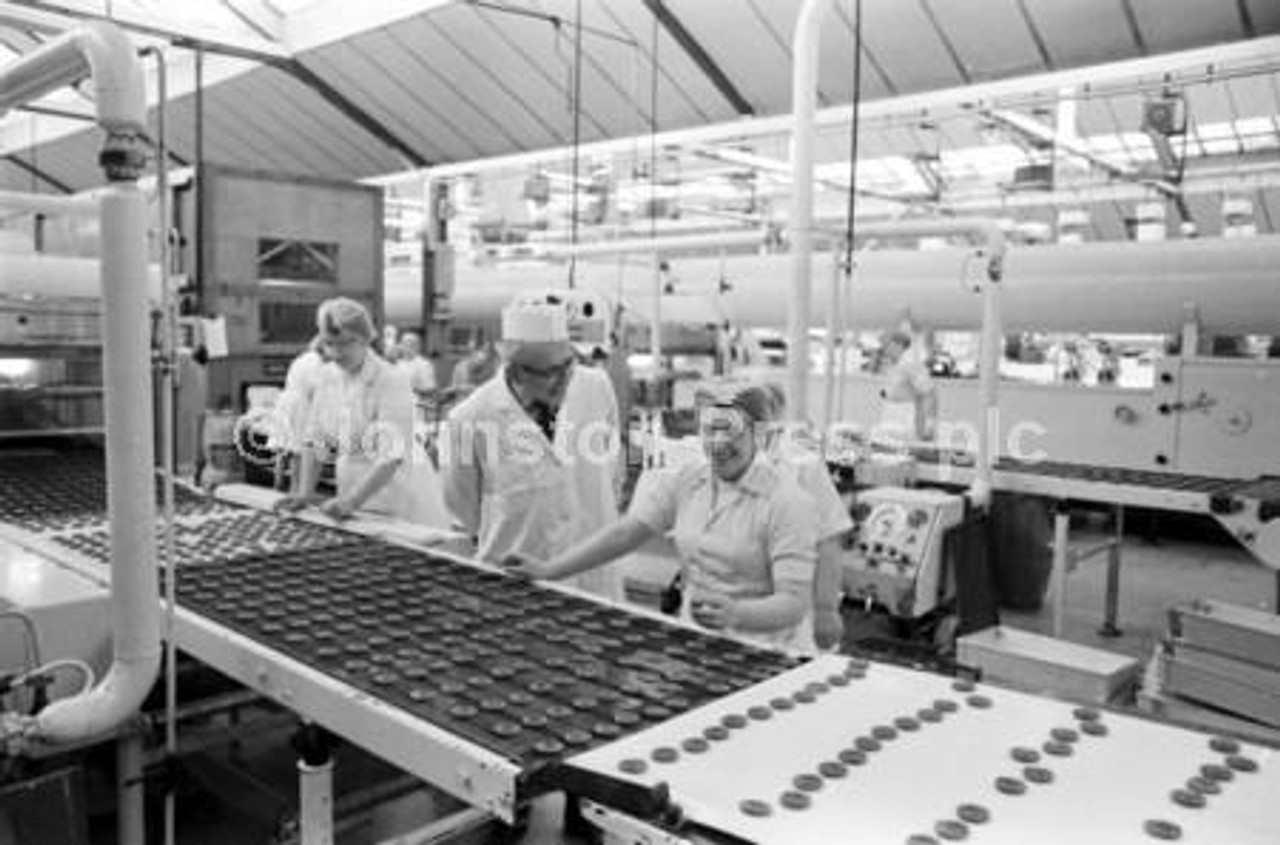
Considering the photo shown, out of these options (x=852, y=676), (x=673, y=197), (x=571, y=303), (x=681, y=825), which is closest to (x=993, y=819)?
(x=681, y=825)

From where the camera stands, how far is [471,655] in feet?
6.35

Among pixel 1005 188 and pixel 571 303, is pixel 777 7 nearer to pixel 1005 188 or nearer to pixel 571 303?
pixel 571 303

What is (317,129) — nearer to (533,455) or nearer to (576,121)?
(576,121)

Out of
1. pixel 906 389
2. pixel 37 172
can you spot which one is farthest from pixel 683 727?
pixel 37 172

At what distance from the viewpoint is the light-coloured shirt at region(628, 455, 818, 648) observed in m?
2.33

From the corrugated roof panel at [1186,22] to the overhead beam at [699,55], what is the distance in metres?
2.14

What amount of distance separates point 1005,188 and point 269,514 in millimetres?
7066

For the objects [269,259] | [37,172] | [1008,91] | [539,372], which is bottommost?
[539,372]

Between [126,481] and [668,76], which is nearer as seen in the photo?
[126,481]

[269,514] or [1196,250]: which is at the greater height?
[1196,250]

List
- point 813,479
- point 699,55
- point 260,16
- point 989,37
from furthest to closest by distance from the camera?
1. point 260,16
2. point 699,55
3. point 989,37
4. point 813,479

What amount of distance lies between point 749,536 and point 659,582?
2414 millimetres

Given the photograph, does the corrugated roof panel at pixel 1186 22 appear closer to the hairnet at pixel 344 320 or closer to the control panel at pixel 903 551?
the control panel at pixel 903 551

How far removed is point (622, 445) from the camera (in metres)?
4.70
